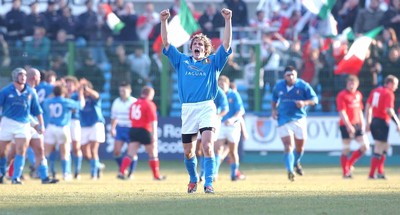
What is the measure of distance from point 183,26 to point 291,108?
6.04 m

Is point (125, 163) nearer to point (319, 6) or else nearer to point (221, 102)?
point (221, 102)

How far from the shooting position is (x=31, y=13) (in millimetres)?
31359

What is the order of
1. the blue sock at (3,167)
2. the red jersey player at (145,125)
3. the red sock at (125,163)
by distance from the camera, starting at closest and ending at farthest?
1. the blue sock at (3,167)
2. the red jersey player at (145,125)
3. the red sock at (125,163)

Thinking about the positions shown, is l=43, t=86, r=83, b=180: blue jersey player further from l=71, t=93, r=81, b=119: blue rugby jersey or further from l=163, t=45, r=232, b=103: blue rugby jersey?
l=163, t=45, r=232, b=103: blue rugby jersey

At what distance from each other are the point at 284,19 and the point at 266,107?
265cm

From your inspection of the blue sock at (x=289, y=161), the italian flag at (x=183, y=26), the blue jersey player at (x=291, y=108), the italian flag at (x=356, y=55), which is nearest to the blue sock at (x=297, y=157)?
the blue jersey player at (x=291, y=108)

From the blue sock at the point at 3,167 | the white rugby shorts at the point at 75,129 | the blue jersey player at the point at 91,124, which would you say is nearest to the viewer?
the blue sock at the point at 3,167

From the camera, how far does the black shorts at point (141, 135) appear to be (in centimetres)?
2383

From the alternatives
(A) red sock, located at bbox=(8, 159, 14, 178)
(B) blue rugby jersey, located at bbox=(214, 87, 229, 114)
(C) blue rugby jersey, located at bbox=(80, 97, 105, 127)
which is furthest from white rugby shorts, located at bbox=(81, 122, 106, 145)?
(B) blue rugby jersey, located at bbox=(214, 87, 229, 114)

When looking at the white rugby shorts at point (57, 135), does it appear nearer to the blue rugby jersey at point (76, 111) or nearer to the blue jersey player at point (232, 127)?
Answer: the blue rugby jersey at point (76, 111)

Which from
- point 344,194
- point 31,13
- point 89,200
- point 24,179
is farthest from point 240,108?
point 31,13

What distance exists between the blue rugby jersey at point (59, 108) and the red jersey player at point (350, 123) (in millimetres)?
6176

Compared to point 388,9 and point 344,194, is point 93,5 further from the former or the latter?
point 344,194

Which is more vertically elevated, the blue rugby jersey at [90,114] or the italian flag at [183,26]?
the italian flag at [183,26]
